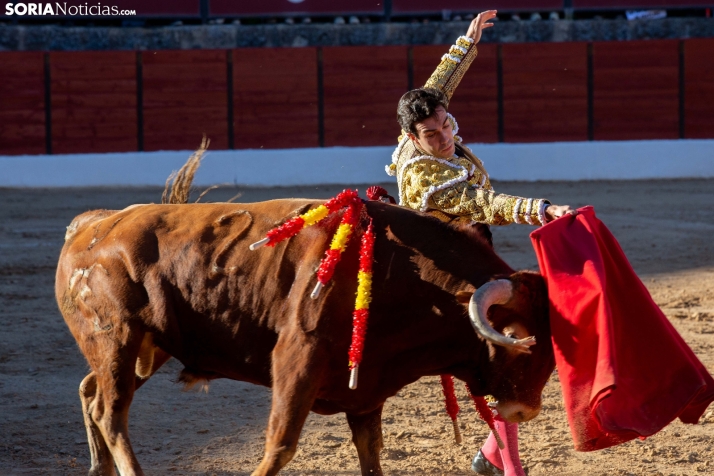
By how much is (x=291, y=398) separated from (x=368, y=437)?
0.50 metres

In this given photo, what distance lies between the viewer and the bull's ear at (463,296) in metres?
2.33

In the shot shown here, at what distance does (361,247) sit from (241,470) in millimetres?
1101

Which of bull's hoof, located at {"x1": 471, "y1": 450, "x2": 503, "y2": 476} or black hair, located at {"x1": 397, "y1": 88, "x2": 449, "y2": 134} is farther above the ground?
black hair, located at {"x1": 397, "y1": 88, "x2": 449, "y2": 134}

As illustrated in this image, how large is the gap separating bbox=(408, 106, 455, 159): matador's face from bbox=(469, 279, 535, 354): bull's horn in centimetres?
50

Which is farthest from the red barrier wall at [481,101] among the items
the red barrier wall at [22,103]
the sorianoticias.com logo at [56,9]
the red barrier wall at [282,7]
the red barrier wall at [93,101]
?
the red barrier wall at [22,103]

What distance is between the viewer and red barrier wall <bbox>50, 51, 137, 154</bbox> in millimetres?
11273

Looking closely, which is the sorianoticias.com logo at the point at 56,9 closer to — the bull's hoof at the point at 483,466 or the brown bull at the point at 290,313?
the brown bull at the point at 290,313

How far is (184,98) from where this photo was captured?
11508mm

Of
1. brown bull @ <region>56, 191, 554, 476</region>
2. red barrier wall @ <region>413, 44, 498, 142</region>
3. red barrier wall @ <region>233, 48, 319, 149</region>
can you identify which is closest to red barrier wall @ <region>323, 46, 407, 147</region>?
red barrier wall @ <region>233, 48, 319, 149</region>

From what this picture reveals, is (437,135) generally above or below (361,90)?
below

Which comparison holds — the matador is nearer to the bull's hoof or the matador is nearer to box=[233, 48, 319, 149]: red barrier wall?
the bull's hoof

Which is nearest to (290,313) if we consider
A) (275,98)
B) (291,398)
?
(291,398)

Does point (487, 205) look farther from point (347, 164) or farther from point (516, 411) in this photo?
point (347, 164)

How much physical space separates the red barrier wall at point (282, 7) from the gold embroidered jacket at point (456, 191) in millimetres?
9401
